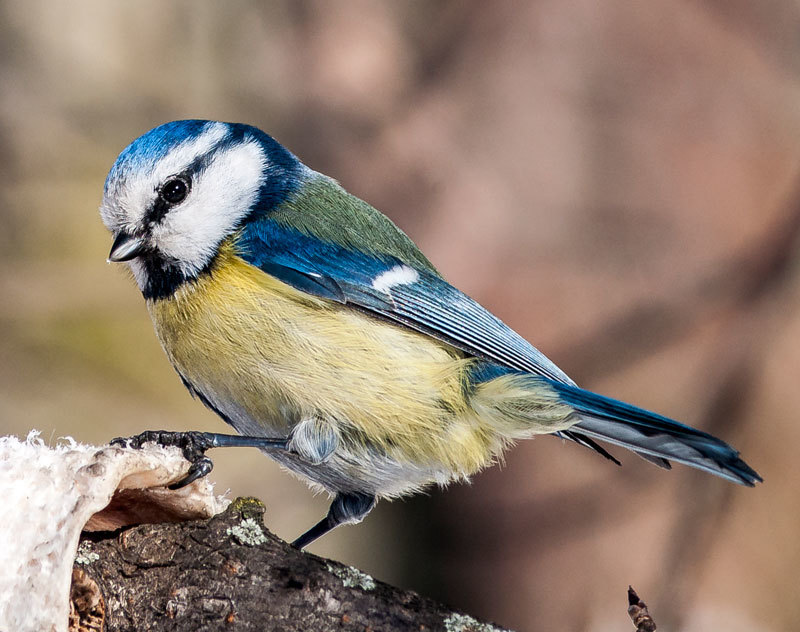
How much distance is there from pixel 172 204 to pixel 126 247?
9 centimetres

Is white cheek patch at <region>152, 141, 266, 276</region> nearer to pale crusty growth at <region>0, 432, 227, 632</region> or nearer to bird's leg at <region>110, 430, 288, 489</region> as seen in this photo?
bird's leg at <region>110, 430, 288, 489</region>

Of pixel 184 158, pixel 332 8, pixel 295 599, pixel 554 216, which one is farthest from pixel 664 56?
pixel 295 599

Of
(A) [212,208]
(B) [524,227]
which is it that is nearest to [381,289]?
(A) [212,208]

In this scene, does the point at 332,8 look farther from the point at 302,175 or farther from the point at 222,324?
the point at 222,324

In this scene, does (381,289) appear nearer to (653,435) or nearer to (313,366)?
(313,366)

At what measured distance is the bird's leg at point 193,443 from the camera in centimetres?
94

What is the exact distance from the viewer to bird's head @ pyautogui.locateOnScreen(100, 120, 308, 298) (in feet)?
3.99

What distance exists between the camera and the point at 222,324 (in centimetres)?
116

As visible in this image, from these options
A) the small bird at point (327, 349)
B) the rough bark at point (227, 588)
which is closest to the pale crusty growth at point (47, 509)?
the rough bark at point (227, 588)

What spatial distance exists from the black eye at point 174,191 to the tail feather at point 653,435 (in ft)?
2.00

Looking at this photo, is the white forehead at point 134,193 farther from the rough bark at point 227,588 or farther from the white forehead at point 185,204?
the rough bark at point 227,588

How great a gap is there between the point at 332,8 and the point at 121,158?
4.32ft

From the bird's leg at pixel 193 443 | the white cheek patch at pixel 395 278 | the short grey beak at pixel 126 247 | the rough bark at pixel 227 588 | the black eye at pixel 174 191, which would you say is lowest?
the rough bark at pixel 227 588

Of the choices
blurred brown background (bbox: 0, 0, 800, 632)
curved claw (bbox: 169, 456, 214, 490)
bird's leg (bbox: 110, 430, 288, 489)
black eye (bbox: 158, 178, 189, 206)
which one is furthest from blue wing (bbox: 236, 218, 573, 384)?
blurred brown background (bbox: 0, 0, 800, 632)
